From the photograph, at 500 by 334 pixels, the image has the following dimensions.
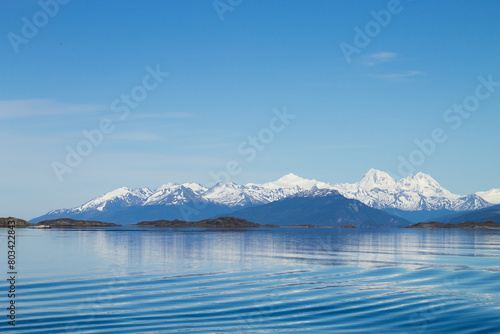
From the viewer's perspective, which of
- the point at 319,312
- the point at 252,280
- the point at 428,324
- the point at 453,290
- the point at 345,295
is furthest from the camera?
the point at 252,280

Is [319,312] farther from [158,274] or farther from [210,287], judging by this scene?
[158,274]

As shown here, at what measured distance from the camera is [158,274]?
63188 millimetres

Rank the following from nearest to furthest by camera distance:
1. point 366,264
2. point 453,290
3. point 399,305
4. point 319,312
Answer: point 319,312 → point 399,305 → point 453,290 → point 366,264

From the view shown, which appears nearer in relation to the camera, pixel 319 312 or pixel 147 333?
pixel 147 333

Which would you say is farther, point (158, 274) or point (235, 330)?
point (158, 274)

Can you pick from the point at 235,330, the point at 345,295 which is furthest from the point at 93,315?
the point at 345,295

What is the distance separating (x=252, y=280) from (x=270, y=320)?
21.6 meters

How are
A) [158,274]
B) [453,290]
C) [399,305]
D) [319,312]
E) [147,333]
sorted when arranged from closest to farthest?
[147,333]
[319,312]
[399,305]
[453,290]
[158,274]

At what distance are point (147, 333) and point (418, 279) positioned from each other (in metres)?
39.0

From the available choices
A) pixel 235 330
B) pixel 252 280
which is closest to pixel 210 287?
pixel 252 280

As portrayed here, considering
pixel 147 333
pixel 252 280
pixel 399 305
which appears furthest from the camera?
pixel 252 280

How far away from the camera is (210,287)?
173 feet

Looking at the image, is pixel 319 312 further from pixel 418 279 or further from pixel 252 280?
pixel 418 279

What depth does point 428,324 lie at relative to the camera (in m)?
36.7
